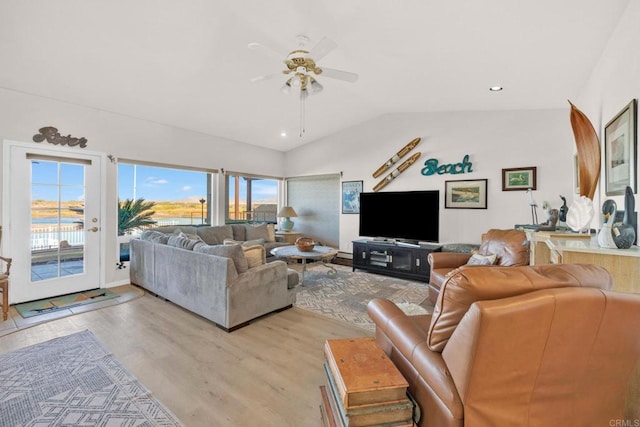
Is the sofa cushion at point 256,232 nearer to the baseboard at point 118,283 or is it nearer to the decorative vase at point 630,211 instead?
the baseboard at point 118,283

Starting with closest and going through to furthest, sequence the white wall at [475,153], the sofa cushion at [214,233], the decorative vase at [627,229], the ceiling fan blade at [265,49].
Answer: the decorative vase at [627,229] → the ceiling fan blade at [265,49] → the white wall at [475,153] → the sofa cushion at [214,233]

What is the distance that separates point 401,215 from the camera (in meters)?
5.20

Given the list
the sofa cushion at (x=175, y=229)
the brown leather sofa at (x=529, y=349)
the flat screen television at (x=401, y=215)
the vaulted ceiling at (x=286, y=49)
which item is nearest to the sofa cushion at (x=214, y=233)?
the sofa cushion at (x=175, y=229)

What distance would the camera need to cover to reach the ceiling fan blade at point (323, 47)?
7.85ft

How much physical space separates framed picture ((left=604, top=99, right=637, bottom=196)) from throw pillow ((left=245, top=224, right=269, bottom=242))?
16.9ft

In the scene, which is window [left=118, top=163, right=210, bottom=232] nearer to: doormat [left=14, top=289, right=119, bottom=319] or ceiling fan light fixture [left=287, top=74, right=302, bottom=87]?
doormat [left=14, top=289, right=119, bottom=319]

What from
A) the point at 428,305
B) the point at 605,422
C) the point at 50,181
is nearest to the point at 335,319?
the point at 428,305

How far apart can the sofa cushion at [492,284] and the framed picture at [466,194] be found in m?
3.75

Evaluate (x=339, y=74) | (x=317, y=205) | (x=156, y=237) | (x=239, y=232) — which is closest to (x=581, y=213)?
(x=339, y=74)

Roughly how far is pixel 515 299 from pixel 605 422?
885 millimetres

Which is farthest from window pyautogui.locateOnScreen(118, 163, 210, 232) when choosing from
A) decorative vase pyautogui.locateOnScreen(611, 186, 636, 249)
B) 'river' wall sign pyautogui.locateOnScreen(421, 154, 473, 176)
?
decorative vase pyautogui.locateOnScreen(611, 186, 636, 249)

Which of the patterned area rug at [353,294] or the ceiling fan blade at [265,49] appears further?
the patterned area rug at [353,294]

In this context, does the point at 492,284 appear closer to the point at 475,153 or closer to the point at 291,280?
the point at 291,280

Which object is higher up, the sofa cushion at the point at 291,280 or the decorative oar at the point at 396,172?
the decorative oar at the point at 396,172
